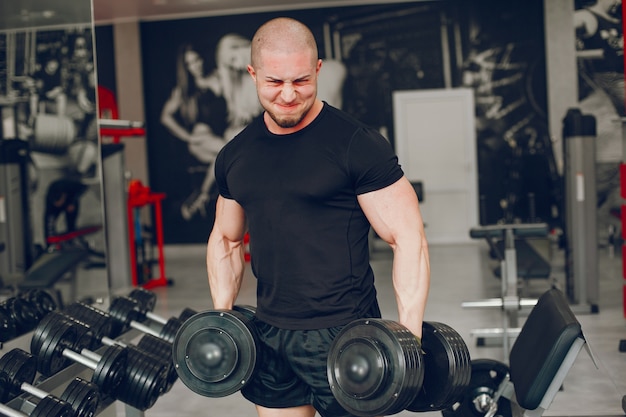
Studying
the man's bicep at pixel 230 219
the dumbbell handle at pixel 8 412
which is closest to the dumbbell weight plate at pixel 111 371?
the dumbbell handle at pixel 8 412

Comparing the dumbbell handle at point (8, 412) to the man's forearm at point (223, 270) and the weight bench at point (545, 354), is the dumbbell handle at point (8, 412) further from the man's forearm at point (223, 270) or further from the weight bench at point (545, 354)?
the weight bench at point (545, 354)

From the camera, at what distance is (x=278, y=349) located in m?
1.93

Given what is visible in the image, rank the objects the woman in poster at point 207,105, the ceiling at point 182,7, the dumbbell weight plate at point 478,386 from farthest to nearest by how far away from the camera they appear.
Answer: the woman in poster at point 207,105, the ceiling at point 182,7, the dumbbell weight plate at point 478,386

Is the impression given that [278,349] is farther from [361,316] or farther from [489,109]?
[489,109]

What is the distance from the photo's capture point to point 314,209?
1846 millimetres

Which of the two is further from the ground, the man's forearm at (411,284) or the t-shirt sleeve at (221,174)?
the t-shirt sleeve at (221,174)

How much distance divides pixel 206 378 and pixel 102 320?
119 cm

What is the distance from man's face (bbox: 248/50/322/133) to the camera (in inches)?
69.4

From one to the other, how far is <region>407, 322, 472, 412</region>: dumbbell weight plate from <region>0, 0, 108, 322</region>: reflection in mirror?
2.67 meters

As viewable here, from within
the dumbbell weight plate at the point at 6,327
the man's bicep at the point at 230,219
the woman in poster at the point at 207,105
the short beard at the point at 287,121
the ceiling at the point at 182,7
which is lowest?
the dumbbell weight plate at the point at 6,327

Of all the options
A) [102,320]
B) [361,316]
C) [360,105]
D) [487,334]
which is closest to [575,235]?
[487,334]

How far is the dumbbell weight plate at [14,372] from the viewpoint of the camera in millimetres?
2414

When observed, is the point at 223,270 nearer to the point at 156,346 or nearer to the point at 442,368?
the point at 442,368

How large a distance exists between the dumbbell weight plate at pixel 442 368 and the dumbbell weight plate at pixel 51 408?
104 centimetres
